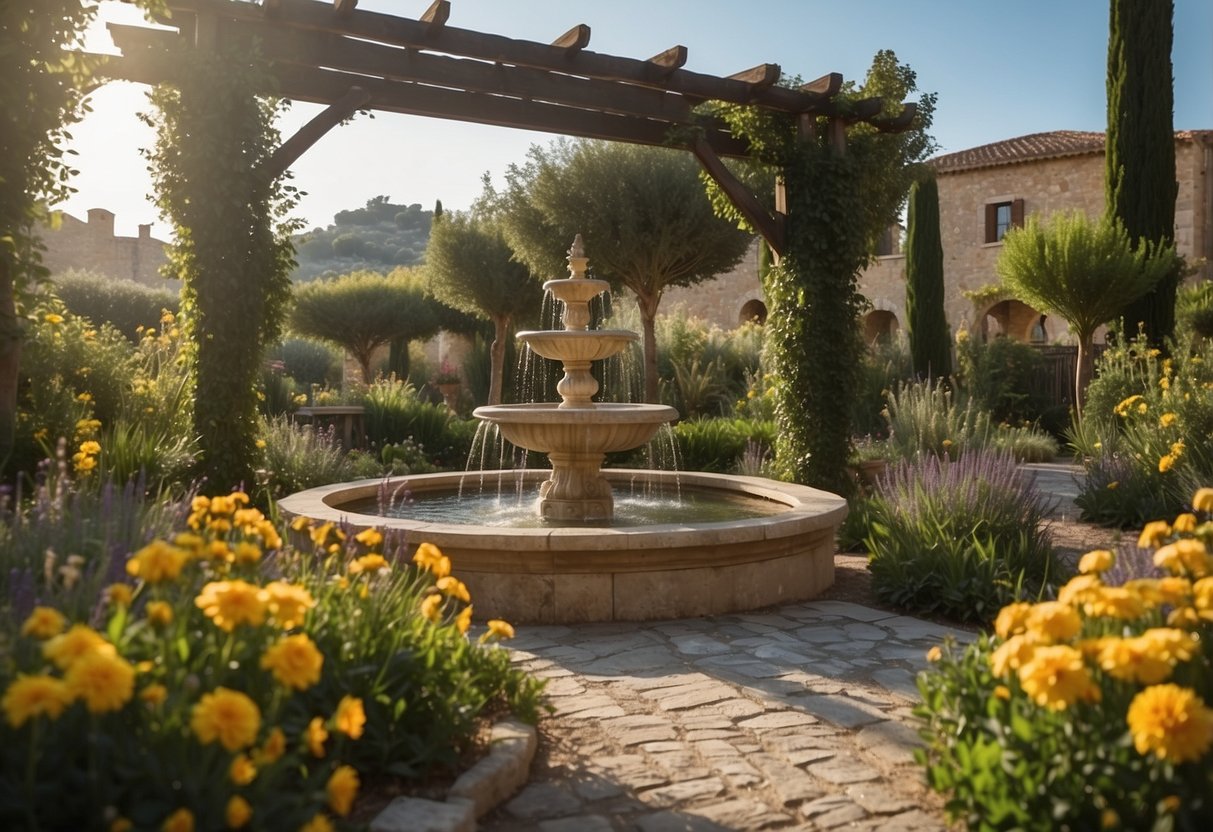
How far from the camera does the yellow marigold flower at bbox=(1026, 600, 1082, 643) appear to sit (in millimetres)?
2258

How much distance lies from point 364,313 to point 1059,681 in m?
23.2

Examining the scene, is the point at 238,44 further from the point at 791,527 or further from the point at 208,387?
the point at 791,527

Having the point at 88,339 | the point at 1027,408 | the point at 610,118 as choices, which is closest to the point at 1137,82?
the point at 1027,408

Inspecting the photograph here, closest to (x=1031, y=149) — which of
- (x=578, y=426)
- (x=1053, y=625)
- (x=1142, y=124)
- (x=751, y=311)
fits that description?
(x=751, y=311)

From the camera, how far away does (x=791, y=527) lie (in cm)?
540

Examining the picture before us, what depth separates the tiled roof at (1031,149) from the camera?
21.9 metres

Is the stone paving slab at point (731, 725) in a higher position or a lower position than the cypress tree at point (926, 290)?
lower

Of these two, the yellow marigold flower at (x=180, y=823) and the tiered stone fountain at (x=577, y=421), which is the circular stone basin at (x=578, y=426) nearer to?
the tiered stone fountain at (x=577, y=421)

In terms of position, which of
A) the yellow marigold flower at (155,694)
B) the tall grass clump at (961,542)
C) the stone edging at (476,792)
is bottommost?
the stone edging at (476,792)

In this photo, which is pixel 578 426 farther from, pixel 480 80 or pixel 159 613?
pixel 159 613

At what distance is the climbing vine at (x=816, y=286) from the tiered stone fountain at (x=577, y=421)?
2.37 metres

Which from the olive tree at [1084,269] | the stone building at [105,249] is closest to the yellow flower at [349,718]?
the olive tree at [1084,269]

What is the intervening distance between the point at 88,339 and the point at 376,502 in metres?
3.06

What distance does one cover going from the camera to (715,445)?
11.0m
